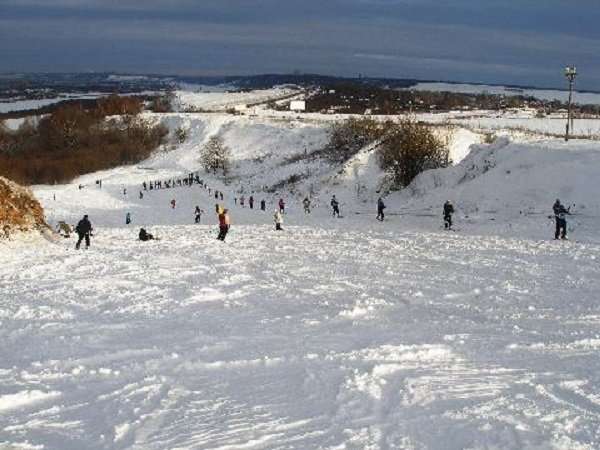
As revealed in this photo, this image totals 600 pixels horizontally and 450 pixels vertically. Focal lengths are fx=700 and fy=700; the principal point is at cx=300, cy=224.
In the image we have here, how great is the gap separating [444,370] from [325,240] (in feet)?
46.2

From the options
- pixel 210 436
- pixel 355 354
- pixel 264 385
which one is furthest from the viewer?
pixel 355 354

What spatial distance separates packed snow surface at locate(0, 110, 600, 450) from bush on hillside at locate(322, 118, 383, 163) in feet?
122

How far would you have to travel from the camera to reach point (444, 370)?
8828mm

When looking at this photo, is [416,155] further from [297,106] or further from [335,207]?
[297,106]

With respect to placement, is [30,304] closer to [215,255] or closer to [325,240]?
[215,255]

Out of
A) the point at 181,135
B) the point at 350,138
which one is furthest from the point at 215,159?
the point at 181,135

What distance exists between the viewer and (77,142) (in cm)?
10769

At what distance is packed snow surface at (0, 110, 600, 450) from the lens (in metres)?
7.18

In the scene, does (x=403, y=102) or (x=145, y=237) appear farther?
(x=403, y=102)

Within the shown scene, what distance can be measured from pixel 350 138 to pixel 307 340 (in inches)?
2231

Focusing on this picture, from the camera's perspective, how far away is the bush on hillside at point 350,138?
203ft

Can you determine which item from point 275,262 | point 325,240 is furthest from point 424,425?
point 325,240

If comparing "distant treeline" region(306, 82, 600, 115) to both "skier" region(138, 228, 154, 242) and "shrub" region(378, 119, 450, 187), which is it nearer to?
"shrub" region(378, 119, 450, 187)

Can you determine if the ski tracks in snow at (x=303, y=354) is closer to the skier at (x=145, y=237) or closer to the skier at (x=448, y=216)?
the skier at (x=145, y=237)
